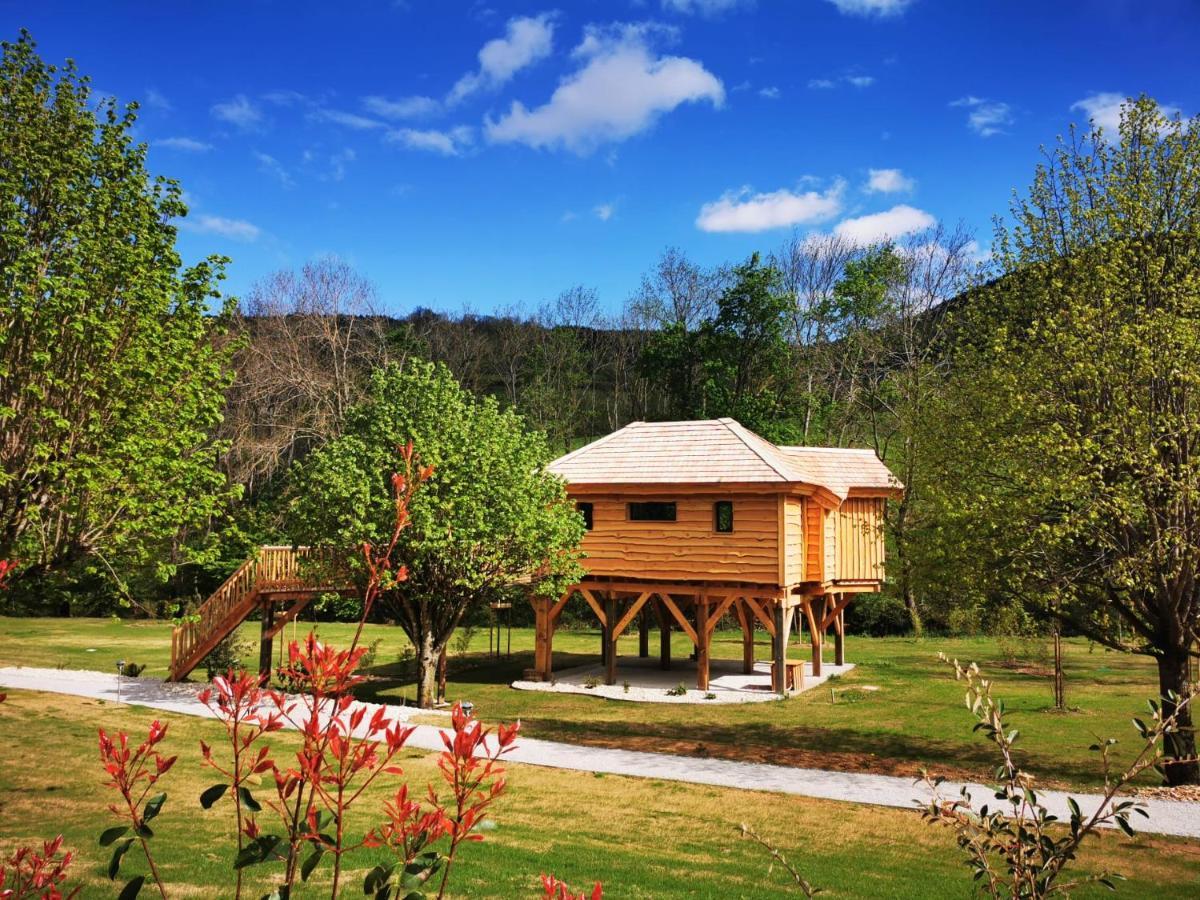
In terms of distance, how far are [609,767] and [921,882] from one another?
6885 millimetres

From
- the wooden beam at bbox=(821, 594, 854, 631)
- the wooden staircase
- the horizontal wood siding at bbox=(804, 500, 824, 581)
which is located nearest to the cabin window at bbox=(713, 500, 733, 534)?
the horizontal wood siding at bbox=(804, 500, 824, 581)

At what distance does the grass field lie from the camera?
34.3ft

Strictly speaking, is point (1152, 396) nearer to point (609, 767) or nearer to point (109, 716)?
point (609, 767)

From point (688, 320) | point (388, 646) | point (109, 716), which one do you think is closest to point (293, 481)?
point (109, 716)

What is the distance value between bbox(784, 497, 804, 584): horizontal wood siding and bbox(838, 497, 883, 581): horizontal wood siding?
384cm

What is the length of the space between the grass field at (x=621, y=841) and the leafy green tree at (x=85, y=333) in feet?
12.9

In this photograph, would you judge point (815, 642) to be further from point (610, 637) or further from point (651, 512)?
point (651, 512)

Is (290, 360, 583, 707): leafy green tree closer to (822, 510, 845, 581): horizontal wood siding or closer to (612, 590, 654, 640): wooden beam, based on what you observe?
(612, 590, 654, 640): wooden beam

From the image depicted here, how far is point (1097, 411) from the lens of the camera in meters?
15.0

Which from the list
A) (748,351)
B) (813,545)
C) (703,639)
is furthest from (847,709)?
(748,351)

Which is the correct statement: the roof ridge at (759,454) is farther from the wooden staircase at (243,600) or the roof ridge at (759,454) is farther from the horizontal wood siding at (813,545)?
the wooden staircase at (243,600)

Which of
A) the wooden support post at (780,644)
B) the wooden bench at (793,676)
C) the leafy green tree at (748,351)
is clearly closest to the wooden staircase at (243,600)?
the wooden support post at (780,644)

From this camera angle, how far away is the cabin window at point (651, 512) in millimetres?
26531

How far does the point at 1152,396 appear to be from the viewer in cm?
1472
